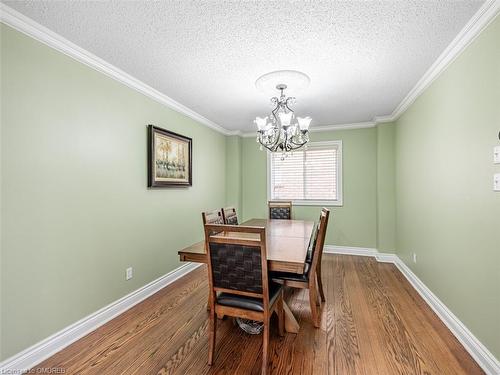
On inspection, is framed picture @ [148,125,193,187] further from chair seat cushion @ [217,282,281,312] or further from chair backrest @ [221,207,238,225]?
chair seat cushion @ [217,282,281,312]

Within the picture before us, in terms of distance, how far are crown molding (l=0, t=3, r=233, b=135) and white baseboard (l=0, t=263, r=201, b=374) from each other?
7.29 ft

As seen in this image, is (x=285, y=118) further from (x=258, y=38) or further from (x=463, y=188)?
(x=463, y=188)

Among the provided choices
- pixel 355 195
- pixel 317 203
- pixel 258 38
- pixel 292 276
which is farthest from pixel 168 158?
pixel 355 195

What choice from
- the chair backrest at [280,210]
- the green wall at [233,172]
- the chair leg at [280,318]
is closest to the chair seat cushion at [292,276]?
the chair leg at [280,318]

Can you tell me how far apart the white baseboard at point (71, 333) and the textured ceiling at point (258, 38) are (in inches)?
90.8

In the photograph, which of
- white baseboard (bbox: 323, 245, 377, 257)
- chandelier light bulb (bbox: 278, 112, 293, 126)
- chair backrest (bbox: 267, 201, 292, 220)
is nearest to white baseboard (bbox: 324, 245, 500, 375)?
white baseboard (bbox: 323, 245, 377, 257)

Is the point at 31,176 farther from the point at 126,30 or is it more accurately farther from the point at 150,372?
the point at 150,372

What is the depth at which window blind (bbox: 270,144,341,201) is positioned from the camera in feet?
15.1

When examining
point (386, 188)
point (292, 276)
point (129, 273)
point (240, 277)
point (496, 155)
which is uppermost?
point (496, 155)

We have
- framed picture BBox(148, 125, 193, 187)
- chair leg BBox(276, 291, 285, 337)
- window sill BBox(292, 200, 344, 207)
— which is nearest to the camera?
chair leg BBox(276, 291, 285, 337)

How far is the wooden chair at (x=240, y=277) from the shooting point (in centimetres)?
153

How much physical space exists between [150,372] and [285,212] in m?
2.89

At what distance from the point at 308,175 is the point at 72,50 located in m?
3.87

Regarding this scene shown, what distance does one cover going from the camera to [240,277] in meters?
1.61
